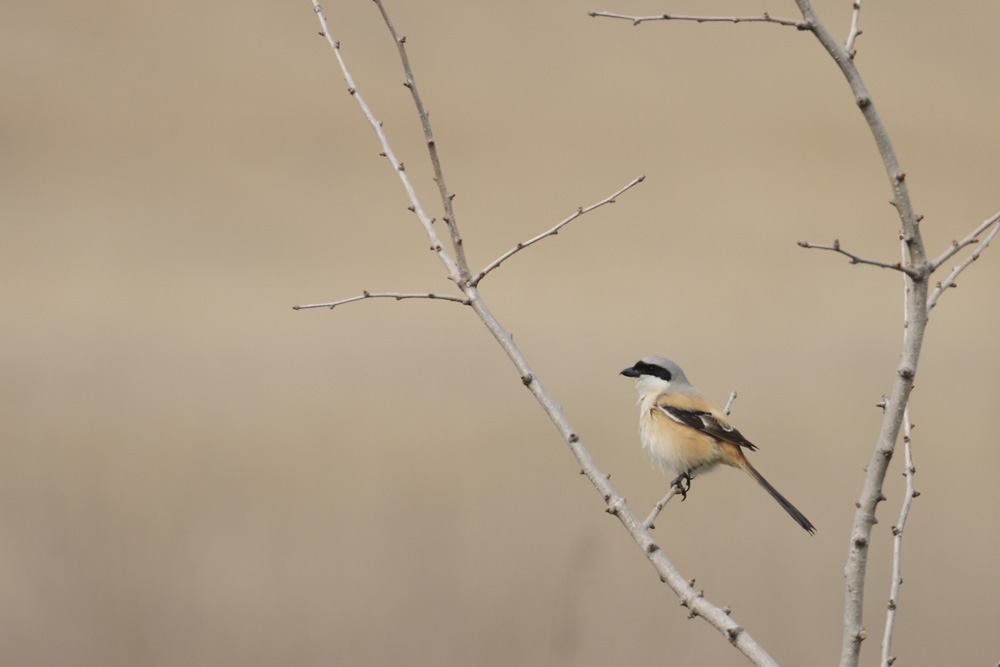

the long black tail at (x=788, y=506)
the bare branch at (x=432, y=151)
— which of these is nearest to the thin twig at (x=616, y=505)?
the bare branch at (x=432, y=151)

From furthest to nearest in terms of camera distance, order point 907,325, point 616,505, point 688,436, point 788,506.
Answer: point 688,436, point 788,506, point 616,505, point 907,325

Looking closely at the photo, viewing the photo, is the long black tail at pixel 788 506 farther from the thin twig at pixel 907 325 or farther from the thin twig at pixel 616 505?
the thin twig at pixel 907 325

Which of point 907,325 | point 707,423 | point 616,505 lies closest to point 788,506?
point 707,423

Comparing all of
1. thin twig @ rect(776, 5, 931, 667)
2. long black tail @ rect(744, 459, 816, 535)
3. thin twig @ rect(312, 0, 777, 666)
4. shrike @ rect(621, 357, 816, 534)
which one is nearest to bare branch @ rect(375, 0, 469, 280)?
thin twig @ rect(312, 0, 777, 666)

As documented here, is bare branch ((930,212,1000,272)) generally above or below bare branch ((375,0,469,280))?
below

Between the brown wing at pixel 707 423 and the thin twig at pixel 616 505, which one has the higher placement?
the brown wing at pixel 707 423

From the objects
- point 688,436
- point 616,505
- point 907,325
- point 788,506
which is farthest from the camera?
point 688,436

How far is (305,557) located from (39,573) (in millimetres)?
1402

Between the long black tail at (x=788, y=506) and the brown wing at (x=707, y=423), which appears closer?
the long black tail at (x=788, y=506)

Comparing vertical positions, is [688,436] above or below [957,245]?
above

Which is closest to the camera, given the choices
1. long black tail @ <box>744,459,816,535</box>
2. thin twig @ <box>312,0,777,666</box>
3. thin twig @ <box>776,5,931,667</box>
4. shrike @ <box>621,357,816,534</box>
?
thin twig @ <box>776,5,931,667</box>

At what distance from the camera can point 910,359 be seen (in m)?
1.16

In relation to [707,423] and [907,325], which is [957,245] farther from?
[707,423]

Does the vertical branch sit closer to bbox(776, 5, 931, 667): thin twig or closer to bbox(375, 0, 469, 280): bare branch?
bbox(776, 5, 931, 667): thin twig
